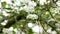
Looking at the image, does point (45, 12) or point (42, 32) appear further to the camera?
point (45, 12)

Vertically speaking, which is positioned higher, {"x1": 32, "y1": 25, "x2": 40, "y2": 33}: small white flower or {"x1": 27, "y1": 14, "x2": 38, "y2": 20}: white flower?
{"x1": 27, "y1": 14, "x2": 38, "y2": 20}: white flower

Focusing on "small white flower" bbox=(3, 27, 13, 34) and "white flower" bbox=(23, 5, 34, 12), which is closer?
"small white flower" bbox=(3, 27, 13, 34)

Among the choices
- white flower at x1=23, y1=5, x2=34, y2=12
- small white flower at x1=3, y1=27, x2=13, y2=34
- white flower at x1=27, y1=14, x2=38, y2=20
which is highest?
white flower at x1=23, y1=5, x2=34, y2=12

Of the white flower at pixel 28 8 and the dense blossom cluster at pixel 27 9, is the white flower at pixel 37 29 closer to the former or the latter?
the dense blossom cluster at pixel 27 9

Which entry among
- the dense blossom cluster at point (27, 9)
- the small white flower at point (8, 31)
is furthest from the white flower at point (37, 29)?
the small white flower at point (8, 31)

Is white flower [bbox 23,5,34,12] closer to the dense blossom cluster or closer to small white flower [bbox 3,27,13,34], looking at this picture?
the dense blossom cluster

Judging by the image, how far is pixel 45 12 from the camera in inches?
42.4

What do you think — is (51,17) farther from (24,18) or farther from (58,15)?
(24,18)

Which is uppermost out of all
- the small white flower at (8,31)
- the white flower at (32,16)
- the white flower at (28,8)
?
the white flower at (28,8)

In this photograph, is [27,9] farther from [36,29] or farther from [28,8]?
[36,29]

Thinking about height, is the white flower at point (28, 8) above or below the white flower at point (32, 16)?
above

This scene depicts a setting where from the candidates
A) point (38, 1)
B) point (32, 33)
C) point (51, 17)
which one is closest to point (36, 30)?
point (32, 33)

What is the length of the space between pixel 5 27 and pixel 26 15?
0.46ft

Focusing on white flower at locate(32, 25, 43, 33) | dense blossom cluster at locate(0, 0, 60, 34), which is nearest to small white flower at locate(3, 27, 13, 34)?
dense blossom cluster at locate(0, 0, 60, 34)
